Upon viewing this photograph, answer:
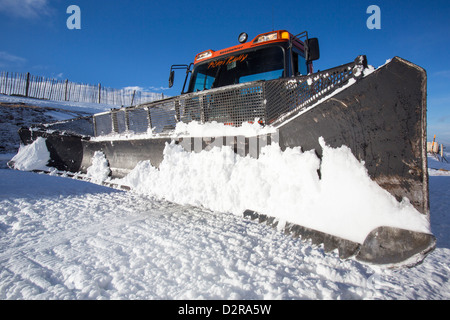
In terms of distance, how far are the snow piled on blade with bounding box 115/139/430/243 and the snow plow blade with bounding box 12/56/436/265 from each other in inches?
2.4

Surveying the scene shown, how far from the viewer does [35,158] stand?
5438 millimetres

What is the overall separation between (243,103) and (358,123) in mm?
1338

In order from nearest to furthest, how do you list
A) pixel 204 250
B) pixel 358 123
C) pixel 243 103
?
1. pixel 358 123
2. pixel 204 250
3. pixel 243 103

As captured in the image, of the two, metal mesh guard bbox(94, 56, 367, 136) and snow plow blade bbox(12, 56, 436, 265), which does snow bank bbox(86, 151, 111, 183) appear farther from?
snow plow blade bbox(12, 56, 436, 265)

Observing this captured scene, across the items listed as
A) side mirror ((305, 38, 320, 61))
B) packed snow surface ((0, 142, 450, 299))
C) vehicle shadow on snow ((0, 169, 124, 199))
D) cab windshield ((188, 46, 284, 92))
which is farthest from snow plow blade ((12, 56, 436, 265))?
vehicle shadow on snow ((0, 169, 124, 199))

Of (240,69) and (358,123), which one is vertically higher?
(240,69)

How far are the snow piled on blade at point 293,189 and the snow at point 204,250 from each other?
1cm

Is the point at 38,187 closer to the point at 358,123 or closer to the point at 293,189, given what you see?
the point at 293,189

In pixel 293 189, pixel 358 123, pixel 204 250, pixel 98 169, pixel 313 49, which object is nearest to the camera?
pixel 358 123

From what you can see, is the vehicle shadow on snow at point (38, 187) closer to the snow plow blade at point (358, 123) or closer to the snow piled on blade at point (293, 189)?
the snow piled on blade at point (293, 189)

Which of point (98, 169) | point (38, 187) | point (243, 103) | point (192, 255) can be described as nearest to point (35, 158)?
point (38, 187)

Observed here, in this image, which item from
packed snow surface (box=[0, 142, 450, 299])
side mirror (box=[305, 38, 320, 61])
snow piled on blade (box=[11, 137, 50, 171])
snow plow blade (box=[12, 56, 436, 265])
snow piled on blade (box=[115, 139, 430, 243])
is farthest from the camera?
snow piled on blade (box=[11, 137, 50, 171])

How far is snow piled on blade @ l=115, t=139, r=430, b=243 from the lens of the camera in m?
1.61
